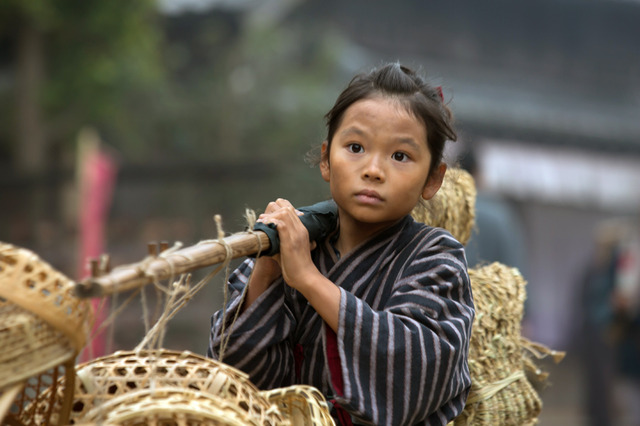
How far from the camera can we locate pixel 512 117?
12836mm

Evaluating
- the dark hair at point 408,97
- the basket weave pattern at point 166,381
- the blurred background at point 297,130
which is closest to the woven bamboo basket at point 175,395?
the basket weave pattern at point 166,381

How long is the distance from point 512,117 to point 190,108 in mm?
5109

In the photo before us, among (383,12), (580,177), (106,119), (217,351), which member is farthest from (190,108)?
(217,351)

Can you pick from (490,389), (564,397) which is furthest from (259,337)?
(564,397)

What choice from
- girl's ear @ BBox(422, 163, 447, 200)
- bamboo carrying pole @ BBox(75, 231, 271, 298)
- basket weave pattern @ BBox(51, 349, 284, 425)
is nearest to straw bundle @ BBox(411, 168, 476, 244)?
girl's ear @ BBox(422, 163, 447, 200)

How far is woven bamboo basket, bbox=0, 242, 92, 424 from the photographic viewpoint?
137 centimetres

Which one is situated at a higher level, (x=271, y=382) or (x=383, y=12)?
(x=383, y=12)

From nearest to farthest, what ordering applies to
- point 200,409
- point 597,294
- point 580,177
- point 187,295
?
point 200,409 → point 187,295 → point 597,294 → point 580,177

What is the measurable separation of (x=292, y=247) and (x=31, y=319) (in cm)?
62

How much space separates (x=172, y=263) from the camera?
59.6 inches

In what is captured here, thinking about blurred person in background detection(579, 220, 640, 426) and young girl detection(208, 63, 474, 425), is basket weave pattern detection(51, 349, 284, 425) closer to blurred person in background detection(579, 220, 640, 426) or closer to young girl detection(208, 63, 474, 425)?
young girl detection(208, 63, 474, 425)

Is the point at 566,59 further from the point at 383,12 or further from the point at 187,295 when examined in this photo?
the point at 187,295

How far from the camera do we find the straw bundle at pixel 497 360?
221 centimetres

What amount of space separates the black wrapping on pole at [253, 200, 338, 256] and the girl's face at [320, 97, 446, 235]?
0.30 ft
